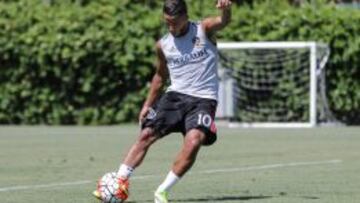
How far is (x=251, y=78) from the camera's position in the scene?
92.5 ft

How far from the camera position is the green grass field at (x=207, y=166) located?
38.7 feet

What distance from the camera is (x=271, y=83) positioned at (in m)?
28.1

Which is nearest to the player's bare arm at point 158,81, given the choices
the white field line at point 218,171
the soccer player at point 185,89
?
the soccer player at point 185,89

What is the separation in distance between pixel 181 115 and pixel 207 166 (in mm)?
4832

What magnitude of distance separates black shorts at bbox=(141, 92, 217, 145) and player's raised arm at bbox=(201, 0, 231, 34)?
64 cm

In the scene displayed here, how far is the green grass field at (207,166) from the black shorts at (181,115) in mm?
760

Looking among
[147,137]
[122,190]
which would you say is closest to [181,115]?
[147,137]

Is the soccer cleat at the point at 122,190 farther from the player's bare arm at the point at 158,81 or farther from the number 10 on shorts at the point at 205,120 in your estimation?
the number 10 on shorts at the point at 205,120

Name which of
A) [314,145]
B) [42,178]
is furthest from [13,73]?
[42,178]

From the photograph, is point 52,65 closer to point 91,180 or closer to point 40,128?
point 40,128

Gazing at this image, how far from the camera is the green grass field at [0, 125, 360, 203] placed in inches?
464

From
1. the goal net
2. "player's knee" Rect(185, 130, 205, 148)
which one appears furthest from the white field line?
the goal net

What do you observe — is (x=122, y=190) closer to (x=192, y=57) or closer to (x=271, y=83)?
(x=192, y=57)

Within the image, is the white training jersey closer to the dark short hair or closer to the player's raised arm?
the player's raised arm
